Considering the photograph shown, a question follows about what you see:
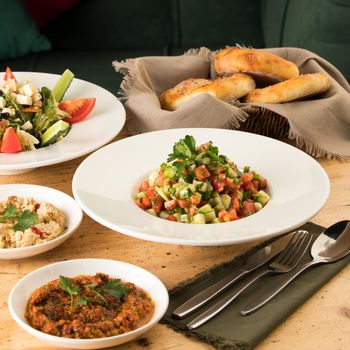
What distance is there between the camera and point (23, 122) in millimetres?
1878

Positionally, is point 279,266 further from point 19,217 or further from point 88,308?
point 19,217

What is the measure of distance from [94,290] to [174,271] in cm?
25

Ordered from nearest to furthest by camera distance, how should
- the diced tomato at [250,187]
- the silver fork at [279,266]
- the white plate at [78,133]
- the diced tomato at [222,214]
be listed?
the silver fork at [279,266] → the diced tomato at [222,214] → the diced tomato at [250,187] → the white plate at [78,133]

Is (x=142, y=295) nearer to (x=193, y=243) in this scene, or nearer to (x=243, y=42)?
(x=193, y=243)

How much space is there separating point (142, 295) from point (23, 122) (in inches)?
31.5

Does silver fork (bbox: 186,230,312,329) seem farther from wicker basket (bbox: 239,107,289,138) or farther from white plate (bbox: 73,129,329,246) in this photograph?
wicker basket (bbox: 239,107,289,138)

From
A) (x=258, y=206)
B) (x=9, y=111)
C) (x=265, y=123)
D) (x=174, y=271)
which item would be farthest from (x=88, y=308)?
(x=265, y=123)

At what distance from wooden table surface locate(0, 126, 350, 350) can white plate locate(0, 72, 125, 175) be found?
74 millimetres

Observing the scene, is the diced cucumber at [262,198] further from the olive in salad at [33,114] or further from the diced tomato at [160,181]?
the olive in salad at [33,114]

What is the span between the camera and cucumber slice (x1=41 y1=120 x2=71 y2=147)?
1820 millimetres

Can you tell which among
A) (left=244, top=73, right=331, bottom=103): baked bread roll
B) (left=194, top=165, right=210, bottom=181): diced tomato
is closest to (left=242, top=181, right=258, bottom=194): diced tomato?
(left=194, top=165, right=210, bottom=181): diced tomato

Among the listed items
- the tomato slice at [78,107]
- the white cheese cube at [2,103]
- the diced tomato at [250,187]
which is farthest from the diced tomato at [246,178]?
the white cheese cube at [2,103]

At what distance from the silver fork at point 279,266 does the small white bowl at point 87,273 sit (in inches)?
2.9

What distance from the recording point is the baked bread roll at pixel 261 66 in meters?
2.08
